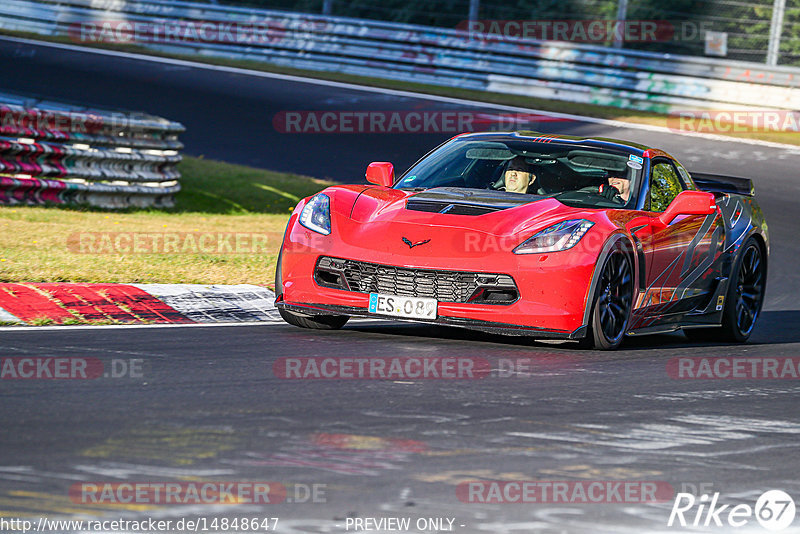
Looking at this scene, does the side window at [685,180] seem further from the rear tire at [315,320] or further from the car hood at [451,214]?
the rear tire at [315,320]

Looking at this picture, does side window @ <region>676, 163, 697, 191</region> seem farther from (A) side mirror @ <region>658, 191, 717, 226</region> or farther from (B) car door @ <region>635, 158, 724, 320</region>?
(A) side mirror @ <region>658, 191, 717, 226</region>

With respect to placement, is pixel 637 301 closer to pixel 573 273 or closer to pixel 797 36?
pixel 573 273

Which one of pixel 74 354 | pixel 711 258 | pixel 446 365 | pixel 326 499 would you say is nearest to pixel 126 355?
pixel 74 354

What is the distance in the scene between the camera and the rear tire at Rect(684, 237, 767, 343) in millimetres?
9172

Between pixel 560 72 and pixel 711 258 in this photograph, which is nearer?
pixel 711 258

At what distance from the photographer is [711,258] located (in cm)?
885

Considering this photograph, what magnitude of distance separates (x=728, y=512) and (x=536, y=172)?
433cm

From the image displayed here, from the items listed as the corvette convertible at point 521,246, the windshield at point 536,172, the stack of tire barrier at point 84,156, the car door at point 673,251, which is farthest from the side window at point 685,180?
the stack of tire barrier at point 84,156

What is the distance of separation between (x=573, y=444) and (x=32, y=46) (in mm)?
22356

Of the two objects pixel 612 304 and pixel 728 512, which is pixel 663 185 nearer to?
pixel 612 304

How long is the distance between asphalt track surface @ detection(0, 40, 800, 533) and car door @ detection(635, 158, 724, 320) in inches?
13.3

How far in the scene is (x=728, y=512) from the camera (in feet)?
13.8

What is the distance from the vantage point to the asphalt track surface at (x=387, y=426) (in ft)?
13.5

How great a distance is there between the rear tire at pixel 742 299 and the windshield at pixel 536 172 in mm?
1365
